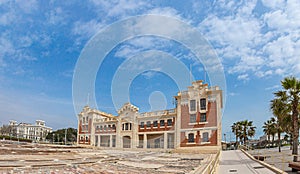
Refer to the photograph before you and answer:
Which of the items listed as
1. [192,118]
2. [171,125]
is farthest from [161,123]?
[192,118]

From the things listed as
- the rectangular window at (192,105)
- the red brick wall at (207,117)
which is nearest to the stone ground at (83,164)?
the red brick wall at (207,117)

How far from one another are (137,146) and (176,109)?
1133 cm

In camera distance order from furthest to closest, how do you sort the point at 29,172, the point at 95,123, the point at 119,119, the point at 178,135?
the point at 95,123 < the point at 119,119 < the point at 178,135 < the point at 29,172

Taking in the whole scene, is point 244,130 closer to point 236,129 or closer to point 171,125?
point 236,129

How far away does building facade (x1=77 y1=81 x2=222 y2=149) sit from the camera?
36750 millimetres

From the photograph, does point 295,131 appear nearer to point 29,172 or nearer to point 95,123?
point 29,172

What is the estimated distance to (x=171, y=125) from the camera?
41.3 metres

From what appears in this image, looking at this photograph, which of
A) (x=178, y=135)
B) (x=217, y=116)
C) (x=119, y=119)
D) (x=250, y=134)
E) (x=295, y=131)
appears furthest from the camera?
(x=250, y=134)

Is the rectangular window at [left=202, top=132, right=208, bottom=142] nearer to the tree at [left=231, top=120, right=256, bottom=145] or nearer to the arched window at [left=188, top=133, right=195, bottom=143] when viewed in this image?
the arched window at [left=188, top=133, right=195, bottom=143]

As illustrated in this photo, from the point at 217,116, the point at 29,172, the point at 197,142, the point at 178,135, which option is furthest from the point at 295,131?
the point at 29,172

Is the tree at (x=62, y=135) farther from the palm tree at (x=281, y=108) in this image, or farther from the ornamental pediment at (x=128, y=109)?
the palm tree at (x=281, y=108)

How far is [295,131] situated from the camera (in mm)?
22641

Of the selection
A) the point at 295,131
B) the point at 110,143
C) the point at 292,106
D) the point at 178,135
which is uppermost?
the point at 292,106

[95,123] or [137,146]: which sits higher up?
[95,123]
